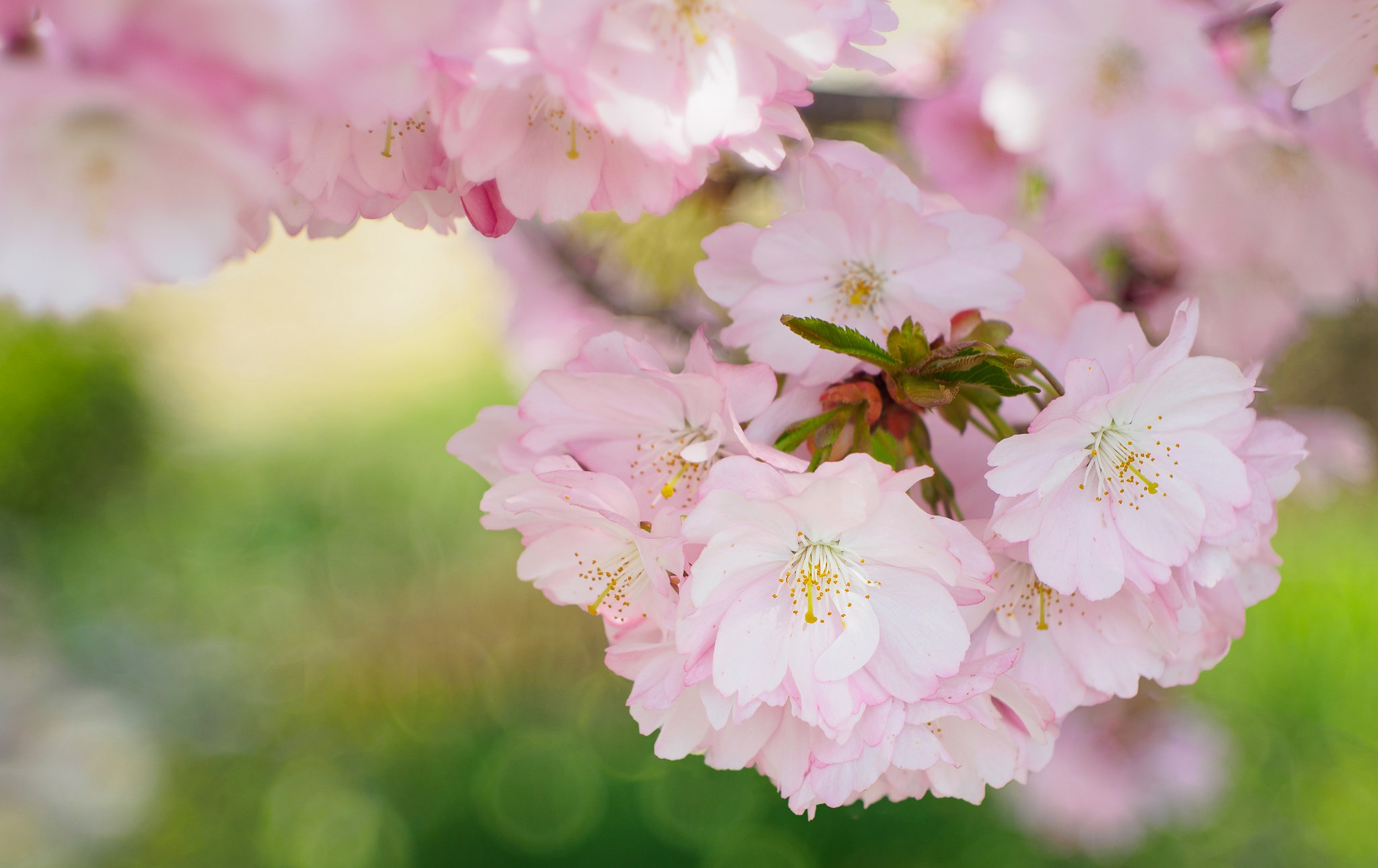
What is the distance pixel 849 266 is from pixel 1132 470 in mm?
183

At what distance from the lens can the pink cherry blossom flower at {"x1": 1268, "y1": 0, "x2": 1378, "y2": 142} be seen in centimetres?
52

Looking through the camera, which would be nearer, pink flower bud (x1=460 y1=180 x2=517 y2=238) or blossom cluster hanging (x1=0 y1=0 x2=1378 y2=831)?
blossom cluster hanging (x1=0 y1=0 x2=1378 y2=831)

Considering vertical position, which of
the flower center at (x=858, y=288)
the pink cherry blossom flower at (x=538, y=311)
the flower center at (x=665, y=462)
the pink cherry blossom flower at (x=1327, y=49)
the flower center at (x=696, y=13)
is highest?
the pink cherry blossom flower at (x=538, y=311)

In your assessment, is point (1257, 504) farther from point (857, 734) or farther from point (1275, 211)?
point (1275, 211)

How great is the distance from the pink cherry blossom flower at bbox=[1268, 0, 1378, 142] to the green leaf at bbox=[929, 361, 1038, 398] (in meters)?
0.29

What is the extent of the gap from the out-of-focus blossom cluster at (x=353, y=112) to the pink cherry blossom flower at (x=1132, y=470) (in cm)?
19

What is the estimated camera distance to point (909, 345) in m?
0.47

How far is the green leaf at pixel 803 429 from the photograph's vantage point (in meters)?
0.48

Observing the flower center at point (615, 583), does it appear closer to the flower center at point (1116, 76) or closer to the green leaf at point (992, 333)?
the green leaf at point (992, 333)

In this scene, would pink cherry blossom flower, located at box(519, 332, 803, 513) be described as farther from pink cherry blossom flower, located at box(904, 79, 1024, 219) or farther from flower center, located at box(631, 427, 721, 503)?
pink cherry blossom flower, located at box(904, 79, 1024, 219)

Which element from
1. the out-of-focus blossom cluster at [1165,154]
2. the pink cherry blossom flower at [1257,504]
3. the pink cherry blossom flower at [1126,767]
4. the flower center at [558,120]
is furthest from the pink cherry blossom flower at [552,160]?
the pink cherry blossom flower at [1126,767]

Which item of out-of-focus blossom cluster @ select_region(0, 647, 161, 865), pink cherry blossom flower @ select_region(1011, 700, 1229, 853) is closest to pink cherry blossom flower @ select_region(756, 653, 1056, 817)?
pink cherry blossom flower @ select_region(1011, 700, 1229, 853)

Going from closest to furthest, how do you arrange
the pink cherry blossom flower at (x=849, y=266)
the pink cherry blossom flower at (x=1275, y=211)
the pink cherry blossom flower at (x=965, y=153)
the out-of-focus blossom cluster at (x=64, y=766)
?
the pink cherry blossom flower at (x=849, y=266)
the pink cherry blossom flower at (x=1275, y=211)
the pink cherry blossom flower at (x=965, y=153)
the out-of-focus blossom cluster at (x=64, y=766)

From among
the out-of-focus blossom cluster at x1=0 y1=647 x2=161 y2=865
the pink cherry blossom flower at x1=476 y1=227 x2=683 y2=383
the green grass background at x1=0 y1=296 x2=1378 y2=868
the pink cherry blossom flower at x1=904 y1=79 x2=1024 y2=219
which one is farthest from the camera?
the out-of-focus blossom cluster at x1=0 y1=647 x2=161 y2=865
